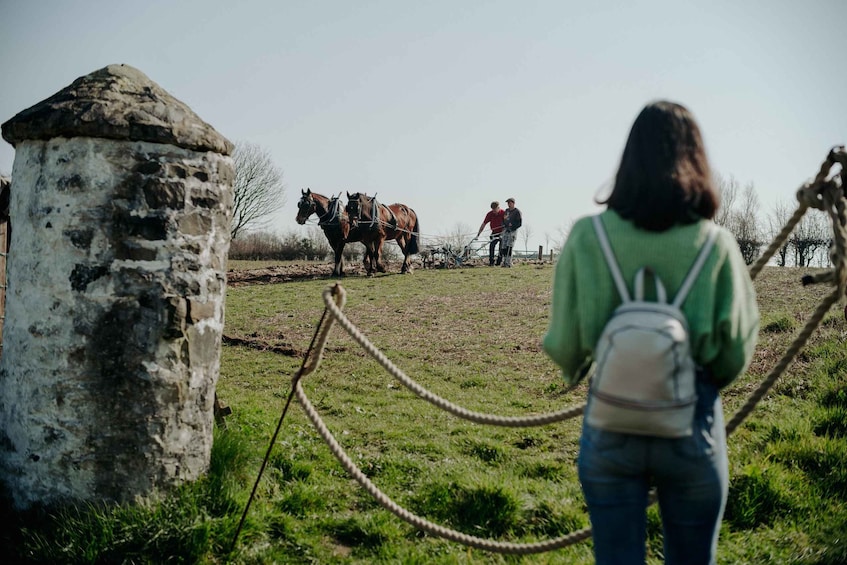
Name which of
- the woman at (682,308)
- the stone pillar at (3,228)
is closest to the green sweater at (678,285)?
the woman at (682,308)

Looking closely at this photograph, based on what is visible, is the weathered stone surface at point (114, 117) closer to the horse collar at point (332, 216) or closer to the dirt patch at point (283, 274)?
the dirt patch at point (283, 274)

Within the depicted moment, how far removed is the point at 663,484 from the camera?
2.11 meters

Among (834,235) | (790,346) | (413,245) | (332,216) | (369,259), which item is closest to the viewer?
(834,235)

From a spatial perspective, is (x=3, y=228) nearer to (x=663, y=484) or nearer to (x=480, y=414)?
(x=480, y=414)

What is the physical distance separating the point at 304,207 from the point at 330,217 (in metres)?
0.88

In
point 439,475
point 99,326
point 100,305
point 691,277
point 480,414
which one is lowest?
point 439,475

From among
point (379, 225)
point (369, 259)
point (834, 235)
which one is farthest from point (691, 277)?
point (369, 259)

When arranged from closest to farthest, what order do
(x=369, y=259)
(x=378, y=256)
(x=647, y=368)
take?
(x=647, y=368) → (x=369, y=259) → (x=378, y=256)

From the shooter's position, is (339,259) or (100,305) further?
(339,259)

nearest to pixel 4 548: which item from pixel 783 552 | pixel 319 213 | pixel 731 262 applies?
pixel 731 262

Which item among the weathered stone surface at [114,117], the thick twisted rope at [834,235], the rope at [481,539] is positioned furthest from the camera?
the weathered stone surface at [114,117]

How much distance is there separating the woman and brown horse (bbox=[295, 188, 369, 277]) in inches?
667

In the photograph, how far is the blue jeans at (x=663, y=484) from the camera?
204 cm

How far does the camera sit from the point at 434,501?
434cm
